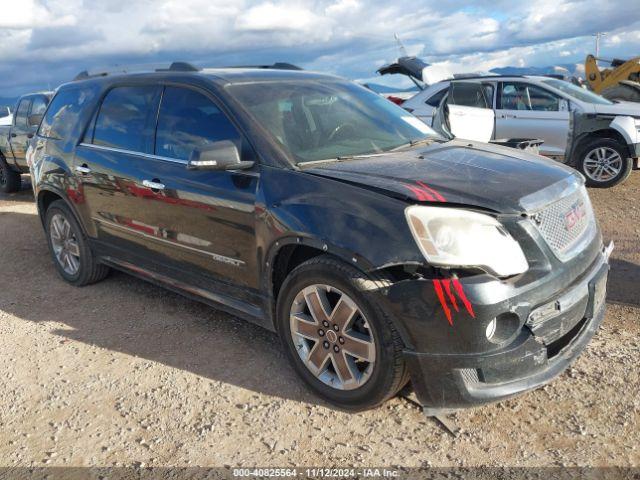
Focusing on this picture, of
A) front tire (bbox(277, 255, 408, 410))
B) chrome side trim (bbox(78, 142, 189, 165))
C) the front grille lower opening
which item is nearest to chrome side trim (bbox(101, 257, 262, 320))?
front tire (bbox(277, 255, 408, 410))

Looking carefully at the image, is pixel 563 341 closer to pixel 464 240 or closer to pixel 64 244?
pixel 464 240

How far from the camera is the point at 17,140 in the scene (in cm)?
1018

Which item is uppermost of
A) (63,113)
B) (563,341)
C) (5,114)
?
(63,113)

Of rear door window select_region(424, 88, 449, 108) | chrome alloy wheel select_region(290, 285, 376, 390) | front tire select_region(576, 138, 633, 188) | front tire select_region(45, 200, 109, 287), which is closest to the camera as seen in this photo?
chrome alloy wheel select_region(290, 285, 376, 390)

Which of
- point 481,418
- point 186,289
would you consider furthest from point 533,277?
point 186,289

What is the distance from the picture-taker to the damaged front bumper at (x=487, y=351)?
246 centimetres

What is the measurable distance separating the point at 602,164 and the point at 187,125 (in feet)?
22.2

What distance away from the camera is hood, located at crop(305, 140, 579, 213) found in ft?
8.72

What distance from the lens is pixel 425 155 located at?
3363 millimetres

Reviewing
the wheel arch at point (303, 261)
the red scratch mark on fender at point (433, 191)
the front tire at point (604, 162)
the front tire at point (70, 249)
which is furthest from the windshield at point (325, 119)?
the front tire at point (604, 162)

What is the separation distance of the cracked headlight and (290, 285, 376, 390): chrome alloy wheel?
0.51 metres

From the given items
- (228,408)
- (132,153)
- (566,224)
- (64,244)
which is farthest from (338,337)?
(64,244)

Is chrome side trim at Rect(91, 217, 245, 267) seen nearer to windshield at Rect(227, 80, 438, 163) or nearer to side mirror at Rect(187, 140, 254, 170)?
side mirror at Rect(187, 140, 254, 170)

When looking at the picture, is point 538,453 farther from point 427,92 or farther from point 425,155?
point 427,92
